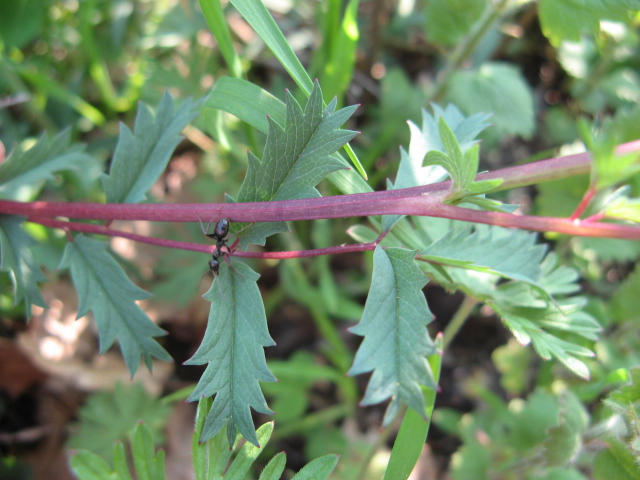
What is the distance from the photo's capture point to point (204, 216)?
106 centimetres

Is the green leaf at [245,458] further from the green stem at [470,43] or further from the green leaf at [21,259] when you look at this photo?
the green stem at [470,43]

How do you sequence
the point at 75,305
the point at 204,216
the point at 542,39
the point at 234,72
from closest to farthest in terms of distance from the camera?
the point at 204,216 < the point at 234,72 < the point at 75,305 < the point at 542,39

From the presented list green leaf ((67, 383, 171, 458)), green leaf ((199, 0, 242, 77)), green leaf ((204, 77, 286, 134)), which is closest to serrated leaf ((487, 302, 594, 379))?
green leaf ((204, 77, 286, 134))

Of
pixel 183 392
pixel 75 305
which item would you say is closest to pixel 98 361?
pixel 75 305

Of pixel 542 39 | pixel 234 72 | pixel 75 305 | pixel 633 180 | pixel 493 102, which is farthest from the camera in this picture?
pixel 542 39

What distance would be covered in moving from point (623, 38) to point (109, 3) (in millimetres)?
2553

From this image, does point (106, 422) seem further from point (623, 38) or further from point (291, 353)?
point (623, 38)

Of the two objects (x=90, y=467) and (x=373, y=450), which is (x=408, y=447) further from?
(x=90, y=467)

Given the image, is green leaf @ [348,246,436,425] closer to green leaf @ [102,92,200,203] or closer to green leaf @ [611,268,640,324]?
green leaf @ [102,92,200,203]

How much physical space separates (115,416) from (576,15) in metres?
2.28

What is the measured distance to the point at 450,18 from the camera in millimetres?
1949

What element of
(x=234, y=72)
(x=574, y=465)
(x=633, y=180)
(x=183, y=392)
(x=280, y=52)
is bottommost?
(x=574, y=465)

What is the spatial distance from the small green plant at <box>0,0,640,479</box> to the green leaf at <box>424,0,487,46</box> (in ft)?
0.39

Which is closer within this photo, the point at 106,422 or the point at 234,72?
the point at 234,72
